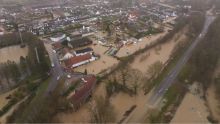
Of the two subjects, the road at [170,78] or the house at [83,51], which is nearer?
the road at [170,78]

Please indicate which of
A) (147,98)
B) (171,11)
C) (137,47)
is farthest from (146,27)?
(147,98)

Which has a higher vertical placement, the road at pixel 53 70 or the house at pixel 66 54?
the house at pixel 66 54

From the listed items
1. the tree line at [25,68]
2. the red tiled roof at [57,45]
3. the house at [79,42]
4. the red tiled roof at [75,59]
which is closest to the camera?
the tree line at [25,68]

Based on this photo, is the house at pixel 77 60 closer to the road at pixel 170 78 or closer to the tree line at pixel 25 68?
the tree line at pixel 25 68

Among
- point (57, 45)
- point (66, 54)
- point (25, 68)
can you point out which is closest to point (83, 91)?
point (25, 68)

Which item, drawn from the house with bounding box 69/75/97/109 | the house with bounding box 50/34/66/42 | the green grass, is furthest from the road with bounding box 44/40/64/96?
the house with bounding box 69/75/97/109

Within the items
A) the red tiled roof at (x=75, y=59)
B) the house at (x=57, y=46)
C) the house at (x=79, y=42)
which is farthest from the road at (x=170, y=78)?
the house at (x=57, y=46)
